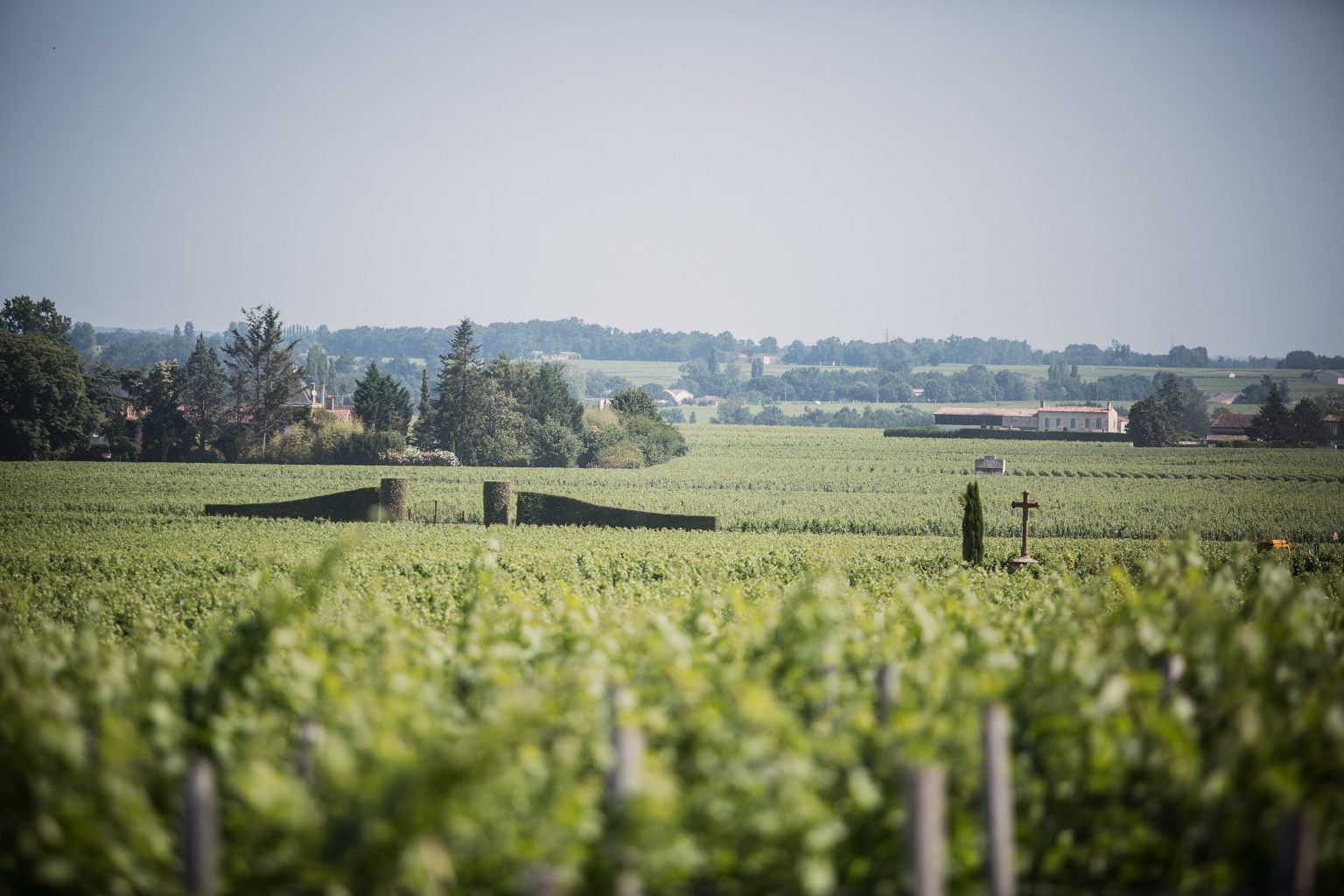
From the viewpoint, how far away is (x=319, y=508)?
3256cm

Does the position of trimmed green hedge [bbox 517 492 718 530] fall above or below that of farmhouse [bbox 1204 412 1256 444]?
below

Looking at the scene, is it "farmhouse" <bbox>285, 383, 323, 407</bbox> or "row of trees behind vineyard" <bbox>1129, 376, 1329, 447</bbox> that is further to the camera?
"row of trees behind vineyard" <bbox>1129, 376, 1329, 447</bbox>

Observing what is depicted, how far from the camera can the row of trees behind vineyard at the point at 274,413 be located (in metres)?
51.8

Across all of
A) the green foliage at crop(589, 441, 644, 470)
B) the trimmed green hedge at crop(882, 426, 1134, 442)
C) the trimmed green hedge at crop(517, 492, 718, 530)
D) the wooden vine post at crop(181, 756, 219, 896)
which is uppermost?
the trimmed green hedge at crop(882, 426, 1134, 442)

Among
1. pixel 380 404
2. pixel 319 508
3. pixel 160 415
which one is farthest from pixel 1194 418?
pixel 160 415

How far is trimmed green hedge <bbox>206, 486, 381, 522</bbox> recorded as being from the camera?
107ft

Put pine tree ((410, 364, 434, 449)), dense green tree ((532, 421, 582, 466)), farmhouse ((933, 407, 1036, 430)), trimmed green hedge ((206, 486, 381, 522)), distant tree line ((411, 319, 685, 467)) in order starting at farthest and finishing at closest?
farmhouse ((933, 407, 1036, 430)), pine tree ((410, 364, 434, 449)), distant tree line ((411, 319, 685, 467)), dense green tree ((532, 421, 582, 466)), trimmed green hedge ((206, 486, 381, 522))

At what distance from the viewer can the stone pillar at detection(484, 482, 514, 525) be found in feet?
109

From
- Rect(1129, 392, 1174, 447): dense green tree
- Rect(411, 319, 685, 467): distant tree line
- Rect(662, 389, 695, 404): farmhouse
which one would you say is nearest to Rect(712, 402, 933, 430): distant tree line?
Rect(662, 389, 695, 404): farmhouse

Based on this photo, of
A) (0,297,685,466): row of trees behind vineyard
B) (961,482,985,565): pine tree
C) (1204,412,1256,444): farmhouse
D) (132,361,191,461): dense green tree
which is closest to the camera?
(961,482,985,565): pine tree

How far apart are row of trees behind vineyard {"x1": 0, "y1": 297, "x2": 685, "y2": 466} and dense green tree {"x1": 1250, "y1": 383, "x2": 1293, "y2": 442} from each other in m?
40.3

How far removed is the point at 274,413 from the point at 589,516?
33.6 m

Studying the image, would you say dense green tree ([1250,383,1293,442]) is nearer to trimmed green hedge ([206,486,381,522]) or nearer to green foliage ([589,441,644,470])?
green foliage ([589,441,644,470])

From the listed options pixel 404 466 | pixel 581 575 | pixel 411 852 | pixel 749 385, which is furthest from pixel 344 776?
pixel 749 385
